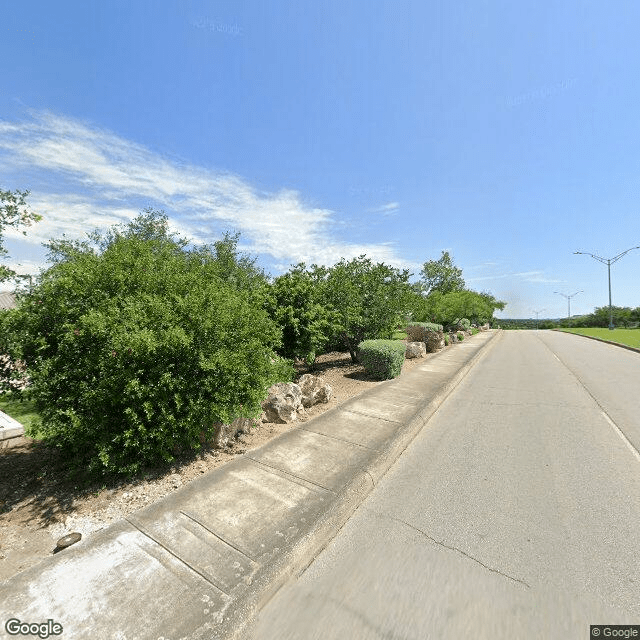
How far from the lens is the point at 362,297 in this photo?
39.3ft

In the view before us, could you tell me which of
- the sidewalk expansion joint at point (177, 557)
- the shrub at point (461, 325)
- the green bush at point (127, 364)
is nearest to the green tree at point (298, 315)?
the green bush at point (127, 364)

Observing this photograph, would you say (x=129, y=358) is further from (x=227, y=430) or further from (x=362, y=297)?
(x=362, y=297)

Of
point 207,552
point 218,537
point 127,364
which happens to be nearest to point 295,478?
point 218,537

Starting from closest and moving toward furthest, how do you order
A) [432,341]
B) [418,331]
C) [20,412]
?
1. [20,412]
2. [432,341]
3. [418,331]

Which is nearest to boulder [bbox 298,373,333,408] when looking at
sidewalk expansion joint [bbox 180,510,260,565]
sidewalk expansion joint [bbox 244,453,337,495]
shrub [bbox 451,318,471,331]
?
sidewalk expansion joint [bbox 244,453,337,495]

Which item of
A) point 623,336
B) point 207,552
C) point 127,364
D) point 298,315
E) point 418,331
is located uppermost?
point 298,315

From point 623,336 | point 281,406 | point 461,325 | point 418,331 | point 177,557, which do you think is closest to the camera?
point 177,557

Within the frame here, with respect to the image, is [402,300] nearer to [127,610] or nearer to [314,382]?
[314,382]

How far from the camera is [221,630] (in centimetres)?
212

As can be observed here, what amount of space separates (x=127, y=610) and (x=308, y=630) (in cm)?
129

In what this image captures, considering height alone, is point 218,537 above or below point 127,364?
below

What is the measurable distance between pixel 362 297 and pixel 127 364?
9103 millimetres

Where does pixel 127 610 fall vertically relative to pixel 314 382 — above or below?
below

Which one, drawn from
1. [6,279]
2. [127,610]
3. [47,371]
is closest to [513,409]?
[127,610]
